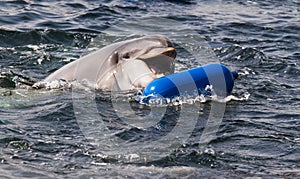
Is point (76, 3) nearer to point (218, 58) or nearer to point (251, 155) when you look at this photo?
point (218, 58)

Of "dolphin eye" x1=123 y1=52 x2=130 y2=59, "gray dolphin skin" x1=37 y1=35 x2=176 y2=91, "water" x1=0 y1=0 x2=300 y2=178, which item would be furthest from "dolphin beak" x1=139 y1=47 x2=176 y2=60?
"water" x1=0 y1=0 x2=300 y2=178

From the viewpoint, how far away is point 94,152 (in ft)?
21.1

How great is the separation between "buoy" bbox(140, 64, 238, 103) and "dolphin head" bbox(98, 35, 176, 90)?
1.01 feet

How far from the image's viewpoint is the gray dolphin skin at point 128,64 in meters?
8.25

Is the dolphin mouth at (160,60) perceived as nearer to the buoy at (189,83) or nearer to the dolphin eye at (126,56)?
the dolphin eye at (126,56)

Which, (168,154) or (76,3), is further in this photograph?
(76,3)

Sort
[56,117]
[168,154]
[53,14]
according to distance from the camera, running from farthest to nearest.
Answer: [53,14] < [56,117] < [168,154]

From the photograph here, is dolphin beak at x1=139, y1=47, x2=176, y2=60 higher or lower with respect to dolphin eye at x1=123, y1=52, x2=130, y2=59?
higher

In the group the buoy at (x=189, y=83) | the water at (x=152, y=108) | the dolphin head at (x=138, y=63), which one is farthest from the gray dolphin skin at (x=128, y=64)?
the buoy at (x=189, y=83)

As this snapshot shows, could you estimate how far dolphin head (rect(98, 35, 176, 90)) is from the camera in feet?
27.0

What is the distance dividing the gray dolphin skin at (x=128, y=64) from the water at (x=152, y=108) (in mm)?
179

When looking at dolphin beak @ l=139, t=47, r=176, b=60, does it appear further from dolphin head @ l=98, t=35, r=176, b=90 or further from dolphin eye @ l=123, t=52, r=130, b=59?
dolphin eye @ l=123, t=52, r=130, b=59

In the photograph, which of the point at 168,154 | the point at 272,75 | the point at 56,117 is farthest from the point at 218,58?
the point at 168,154

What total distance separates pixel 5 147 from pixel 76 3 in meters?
9.88
